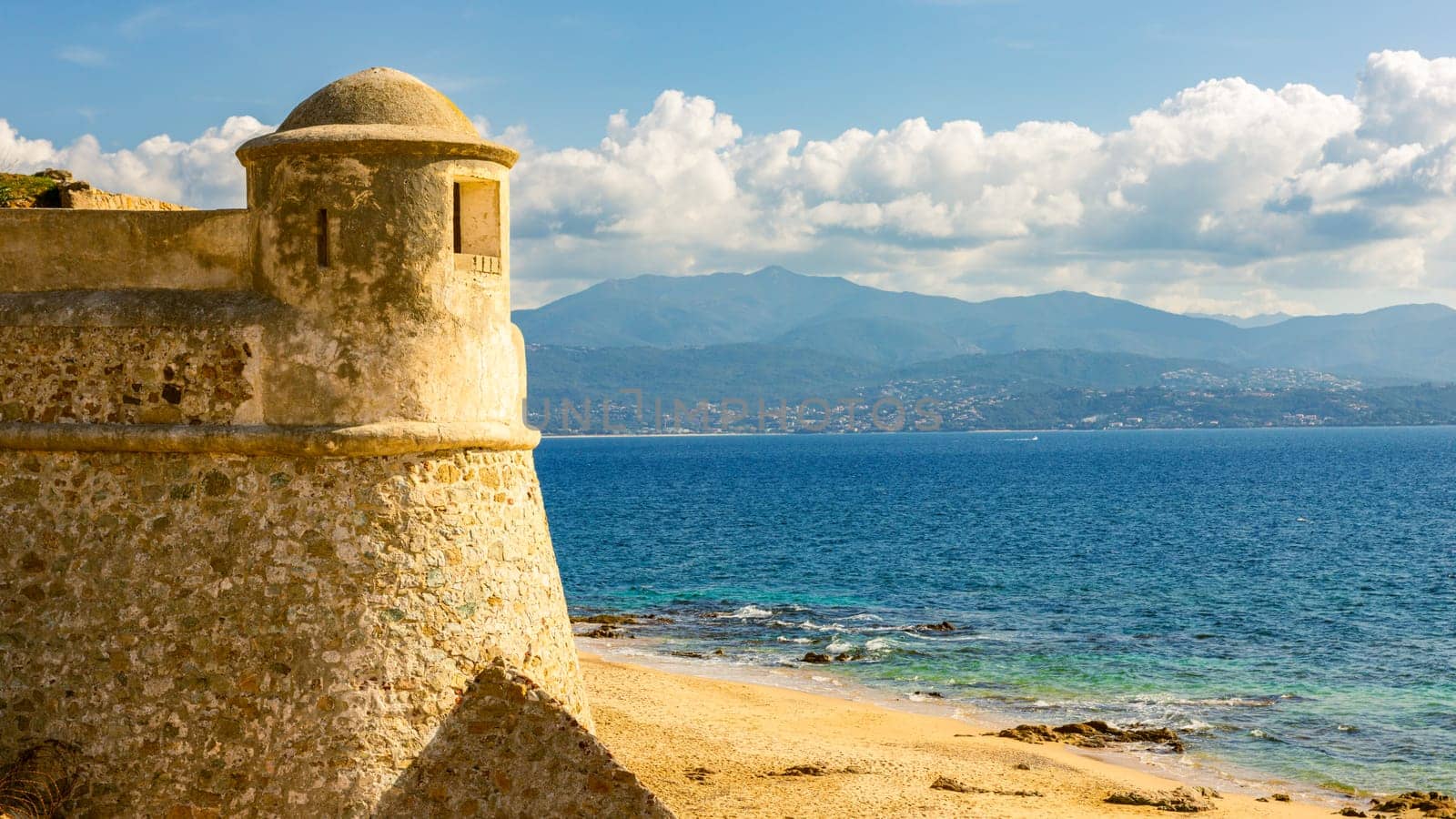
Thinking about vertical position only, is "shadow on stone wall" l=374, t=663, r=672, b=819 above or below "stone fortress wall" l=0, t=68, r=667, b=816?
below

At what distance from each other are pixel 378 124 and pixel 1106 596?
38556 mm

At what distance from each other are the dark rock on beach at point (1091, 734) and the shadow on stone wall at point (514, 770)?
14758 mm

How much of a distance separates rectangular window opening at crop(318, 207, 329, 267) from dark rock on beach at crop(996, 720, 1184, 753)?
16914 mm

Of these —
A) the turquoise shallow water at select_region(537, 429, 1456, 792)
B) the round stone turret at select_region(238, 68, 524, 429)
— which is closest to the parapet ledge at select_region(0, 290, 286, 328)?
the round stone turret at select_region(238, 68, 524, 429)

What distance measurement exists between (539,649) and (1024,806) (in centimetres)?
958

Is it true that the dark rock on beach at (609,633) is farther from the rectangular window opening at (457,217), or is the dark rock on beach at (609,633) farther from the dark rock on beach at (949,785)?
the rectangular window opening at (457,217)

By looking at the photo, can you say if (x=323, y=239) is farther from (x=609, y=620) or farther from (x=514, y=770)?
(x=609, y=620)

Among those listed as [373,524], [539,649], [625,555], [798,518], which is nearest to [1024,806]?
[539,649]

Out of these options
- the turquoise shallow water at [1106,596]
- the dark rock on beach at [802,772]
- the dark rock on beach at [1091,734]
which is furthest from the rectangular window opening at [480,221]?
the turquoise shallow water at [1106,596]

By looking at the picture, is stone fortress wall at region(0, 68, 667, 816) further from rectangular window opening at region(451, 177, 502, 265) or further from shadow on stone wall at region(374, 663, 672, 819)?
rectangular window opening at region(451, 177, 502, 265)

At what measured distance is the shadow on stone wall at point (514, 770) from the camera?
10.8 m

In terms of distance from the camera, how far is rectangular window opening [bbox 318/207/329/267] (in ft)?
37.1

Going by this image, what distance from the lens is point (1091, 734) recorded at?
24.4m

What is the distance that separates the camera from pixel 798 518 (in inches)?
3108
